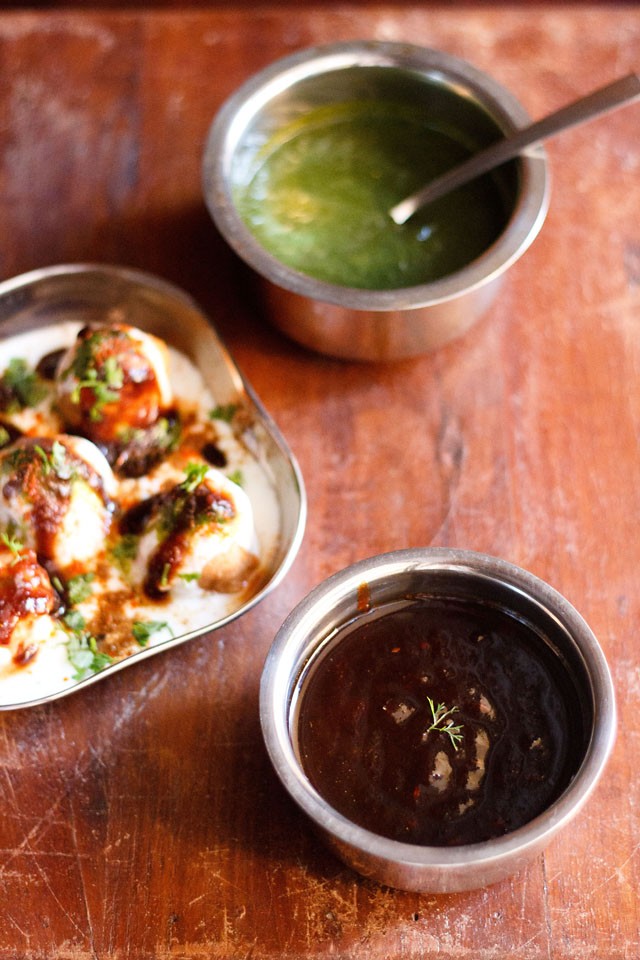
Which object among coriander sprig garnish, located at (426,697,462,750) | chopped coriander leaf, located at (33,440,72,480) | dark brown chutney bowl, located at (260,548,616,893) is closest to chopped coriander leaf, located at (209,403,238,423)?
chopped coriander leaf, located at (33,440,72,480)

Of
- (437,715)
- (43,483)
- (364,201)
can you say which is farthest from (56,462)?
(364,201)

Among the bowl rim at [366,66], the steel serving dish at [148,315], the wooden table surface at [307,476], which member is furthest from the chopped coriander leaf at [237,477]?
the bowl rim at [366,66]

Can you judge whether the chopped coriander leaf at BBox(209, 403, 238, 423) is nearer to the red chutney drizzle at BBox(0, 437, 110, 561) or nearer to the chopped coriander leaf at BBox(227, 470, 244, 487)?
the chopped coriander leaf at BBox(227, 470, 244, 487)

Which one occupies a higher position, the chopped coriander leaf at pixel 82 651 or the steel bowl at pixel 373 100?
the steel bowl at pixel 373 100

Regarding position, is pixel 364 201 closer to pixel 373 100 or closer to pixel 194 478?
pixel 373 100

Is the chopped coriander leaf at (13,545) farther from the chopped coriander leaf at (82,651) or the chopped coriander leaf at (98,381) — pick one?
the chopped coriander leaf at (98,381)

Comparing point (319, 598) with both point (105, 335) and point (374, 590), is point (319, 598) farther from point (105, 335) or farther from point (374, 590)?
point (105, 335)

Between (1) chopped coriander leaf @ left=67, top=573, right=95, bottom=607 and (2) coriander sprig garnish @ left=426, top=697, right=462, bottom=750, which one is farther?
(1) chopped coriander leaf @ left=67, top=573, right=95, bottom=607
